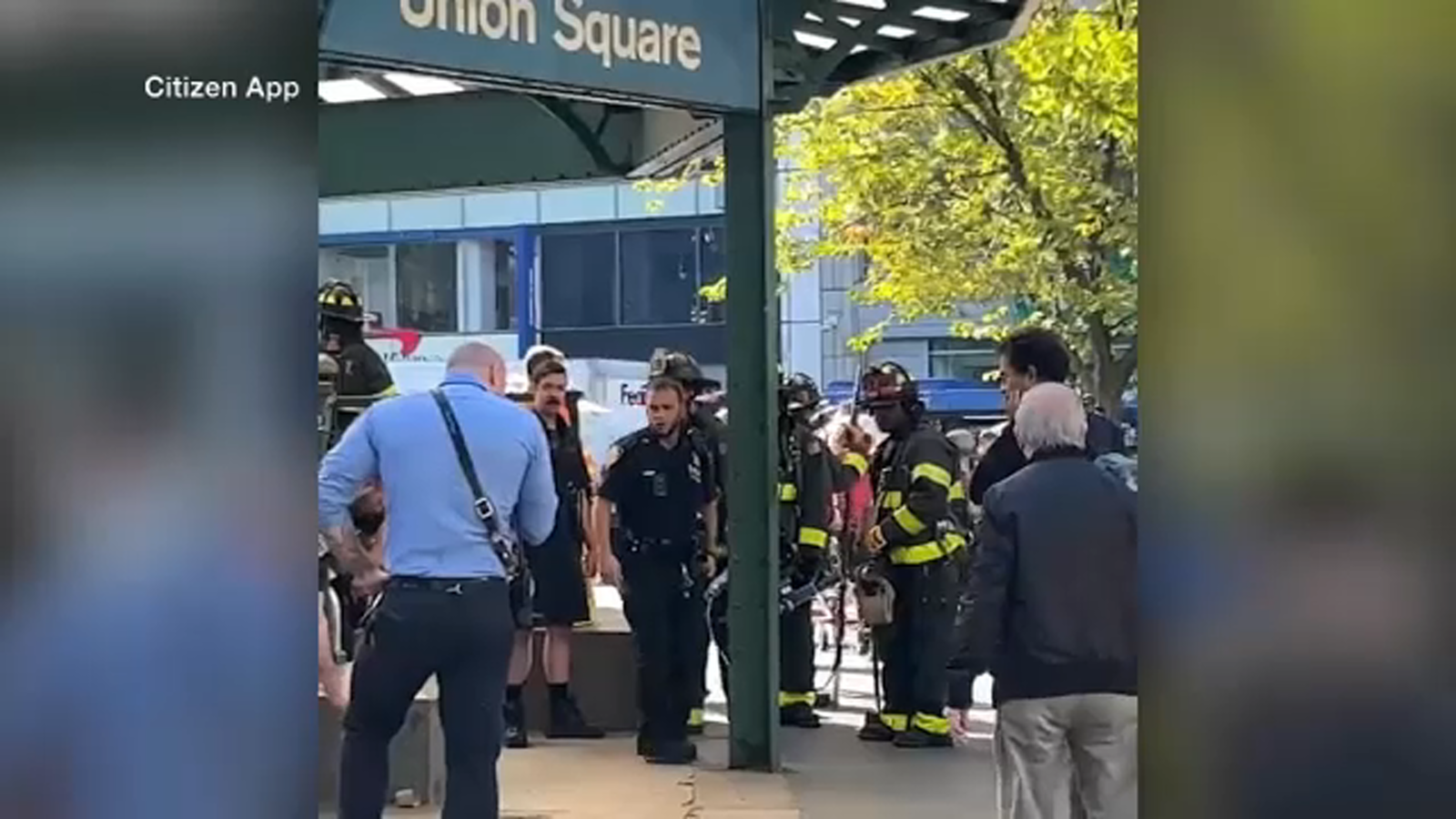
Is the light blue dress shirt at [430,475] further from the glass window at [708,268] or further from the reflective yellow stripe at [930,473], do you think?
the glass window at [708,268]

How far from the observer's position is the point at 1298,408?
97.0 inches

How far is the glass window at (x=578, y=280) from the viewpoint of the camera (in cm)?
4472

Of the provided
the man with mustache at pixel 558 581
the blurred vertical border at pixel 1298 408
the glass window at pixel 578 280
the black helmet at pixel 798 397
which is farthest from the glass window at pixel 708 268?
the blurred vertical border at pixel 1298 408

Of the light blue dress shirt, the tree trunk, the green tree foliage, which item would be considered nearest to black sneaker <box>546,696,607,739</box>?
the light blue dress shirt

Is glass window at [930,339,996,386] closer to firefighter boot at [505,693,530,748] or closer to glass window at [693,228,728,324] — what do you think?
glass window at [693,228,728,324]

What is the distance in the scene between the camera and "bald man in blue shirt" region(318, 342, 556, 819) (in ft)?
19.1

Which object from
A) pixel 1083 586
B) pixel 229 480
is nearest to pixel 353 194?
pixel 1083 586

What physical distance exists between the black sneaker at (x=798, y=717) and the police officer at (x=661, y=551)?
146 cm

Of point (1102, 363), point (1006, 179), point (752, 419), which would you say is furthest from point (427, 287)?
point (752, 419)

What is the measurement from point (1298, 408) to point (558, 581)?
7.55m

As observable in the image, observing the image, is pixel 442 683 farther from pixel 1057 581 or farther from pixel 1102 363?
pixel 1102 363

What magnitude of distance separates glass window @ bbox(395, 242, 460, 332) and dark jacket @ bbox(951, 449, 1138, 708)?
40.0 meters

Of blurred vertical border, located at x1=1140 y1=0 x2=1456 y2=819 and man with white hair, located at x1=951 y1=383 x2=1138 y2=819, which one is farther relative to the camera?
man with white hair, located at x1=951 y1=383 x2=1138 y2=819

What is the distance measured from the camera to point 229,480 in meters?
2.85
